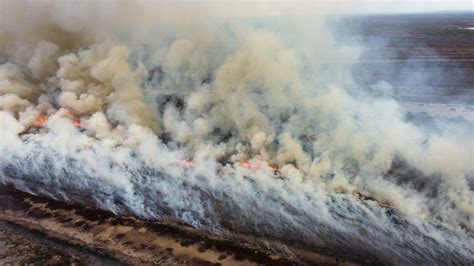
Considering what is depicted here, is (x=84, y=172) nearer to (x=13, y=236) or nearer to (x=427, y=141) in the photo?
(x=13, y=236)

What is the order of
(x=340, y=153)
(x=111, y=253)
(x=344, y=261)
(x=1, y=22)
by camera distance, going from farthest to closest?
(x=1, y=22), (x=340, y=153), (x=111, y=253), (x=344, y=261)

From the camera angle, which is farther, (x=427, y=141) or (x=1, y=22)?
(x=1, y=22)

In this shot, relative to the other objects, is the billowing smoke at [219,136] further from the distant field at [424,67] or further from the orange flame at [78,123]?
the distant field at [424,67]

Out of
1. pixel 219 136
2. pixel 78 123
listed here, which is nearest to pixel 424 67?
pixel 219 136

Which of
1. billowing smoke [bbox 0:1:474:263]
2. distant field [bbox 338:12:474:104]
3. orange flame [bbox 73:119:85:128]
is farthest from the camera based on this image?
distant field [bbox 338:12:474:104]

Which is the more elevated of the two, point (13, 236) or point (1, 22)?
point (1, 22)

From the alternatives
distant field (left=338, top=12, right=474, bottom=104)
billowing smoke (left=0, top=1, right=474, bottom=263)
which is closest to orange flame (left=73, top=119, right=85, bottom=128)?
billowing smoke (left=0, top=1, right=474, bottom=263)

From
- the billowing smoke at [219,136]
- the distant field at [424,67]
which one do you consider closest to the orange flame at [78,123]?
the billowing smoke at [219,136]

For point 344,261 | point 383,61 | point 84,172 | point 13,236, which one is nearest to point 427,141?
point 344,261

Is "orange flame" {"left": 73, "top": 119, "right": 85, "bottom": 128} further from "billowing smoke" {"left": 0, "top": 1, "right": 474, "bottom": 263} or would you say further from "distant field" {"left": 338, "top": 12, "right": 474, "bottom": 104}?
"distant field" {"left": 338, "top": 12, "right": 474, "bottom": 104}
